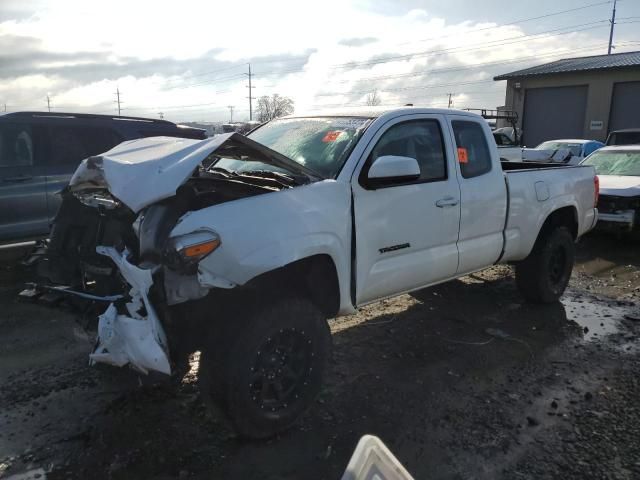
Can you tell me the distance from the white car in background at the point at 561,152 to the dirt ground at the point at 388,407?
10958 mm

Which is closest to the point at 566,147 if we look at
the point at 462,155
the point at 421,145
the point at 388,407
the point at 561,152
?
the point at 561,152

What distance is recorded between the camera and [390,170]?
3.52m

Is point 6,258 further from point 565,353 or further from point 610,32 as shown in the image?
point 610,32

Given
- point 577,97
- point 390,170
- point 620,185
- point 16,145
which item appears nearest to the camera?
point 390,170

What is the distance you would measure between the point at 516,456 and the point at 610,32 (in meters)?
64.6

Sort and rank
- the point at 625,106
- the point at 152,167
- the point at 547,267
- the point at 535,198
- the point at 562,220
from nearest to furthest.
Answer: the point at 152,167
the point at 535,198
the point at 547,267
the point at 562,220
the point at 625,106

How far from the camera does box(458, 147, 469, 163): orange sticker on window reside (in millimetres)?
4504

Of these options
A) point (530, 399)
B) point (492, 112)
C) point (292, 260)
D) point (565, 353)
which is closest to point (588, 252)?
point (565, 353)

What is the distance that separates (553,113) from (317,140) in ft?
89.9

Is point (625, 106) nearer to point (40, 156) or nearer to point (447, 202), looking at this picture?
point (447, 202)

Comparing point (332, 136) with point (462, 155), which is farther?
point (462, 155)

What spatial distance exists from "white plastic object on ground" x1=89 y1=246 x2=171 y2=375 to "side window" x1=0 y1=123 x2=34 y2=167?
3841 millimetres

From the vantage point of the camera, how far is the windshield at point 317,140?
12.4 ft

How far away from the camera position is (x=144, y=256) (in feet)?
9.41
